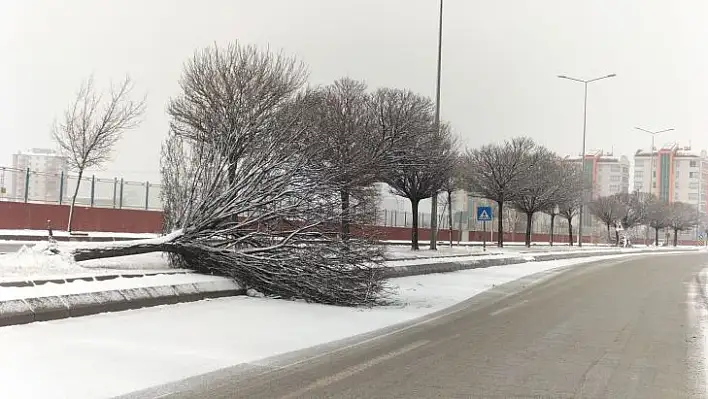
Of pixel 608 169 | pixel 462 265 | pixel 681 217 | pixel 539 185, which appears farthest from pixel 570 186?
pixel 608 169

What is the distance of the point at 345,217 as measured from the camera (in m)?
14.5

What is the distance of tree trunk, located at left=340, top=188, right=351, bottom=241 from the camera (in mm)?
14297

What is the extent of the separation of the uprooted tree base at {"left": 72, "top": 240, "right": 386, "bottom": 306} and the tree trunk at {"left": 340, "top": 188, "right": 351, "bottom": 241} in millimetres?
174

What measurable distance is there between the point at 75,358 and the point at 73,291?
Answer: 2879mm

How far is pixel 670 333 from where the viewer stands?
11.9 meters

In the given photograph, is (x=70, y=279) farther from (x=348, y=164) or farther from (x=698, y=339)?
(x=698, y=339)

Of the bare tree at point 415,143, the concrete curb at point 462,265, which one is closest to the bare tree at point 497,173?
the concrete curb at point 462,265

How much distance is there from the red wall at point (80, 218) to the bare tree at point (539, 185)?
25.8 metres

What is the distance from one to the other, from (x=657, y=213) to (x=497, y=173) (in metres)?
50.4

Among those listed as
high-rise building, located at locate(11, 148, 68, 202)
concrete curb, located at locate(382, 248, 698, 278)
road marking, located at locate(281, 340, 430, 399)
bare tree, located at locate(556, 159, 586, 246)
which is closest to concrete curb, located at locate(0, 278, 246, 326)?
concrete curb, located at locate(382, 248, 698, 278)

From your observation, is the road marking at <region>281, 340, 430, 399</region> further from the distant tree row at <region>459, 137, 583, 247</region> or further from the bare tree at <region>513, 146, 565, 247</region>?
the bare tree at <region>513, 146, 565, 247</region>

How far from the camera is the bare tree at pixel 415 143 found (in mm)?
27469

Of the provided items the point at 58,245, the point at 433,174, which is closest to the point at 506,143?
the point at 433,174

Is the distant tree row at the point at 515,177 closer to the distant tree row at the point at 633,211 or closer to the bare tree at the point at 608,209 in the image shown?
the distant tree row at the point at 633,211
